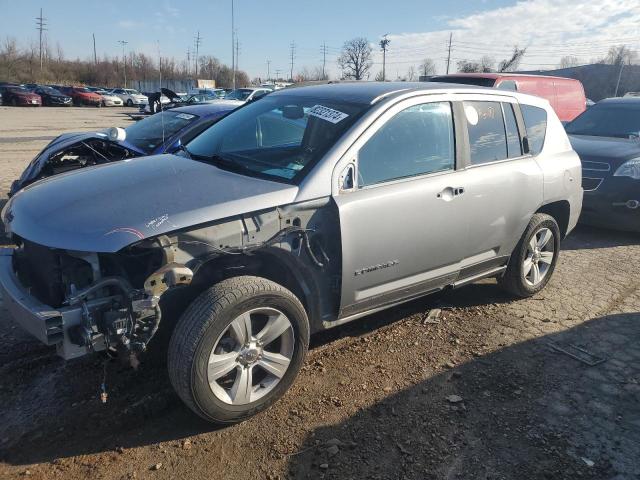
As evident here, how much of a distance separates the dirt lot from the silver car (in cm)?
30

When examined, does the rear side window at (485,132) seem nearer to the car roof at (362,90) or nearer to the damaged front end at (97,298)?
the car roof at (362,90)

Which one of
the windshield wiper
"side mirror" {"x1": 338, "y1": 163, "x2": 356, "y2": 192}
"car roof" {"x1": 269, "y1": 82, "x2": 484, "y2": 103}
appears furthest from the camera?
the windshield wiper

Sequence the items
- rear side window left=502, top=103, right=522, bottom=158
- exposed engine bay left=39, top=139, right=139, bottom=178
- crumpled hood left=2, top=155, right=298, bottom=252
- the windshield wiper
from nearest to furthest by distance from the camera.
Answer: crumpled hood left=2, top=155, right=298, bottom=252 → the windshield wiper → rear side window left=502, top=103, right=522, bottom=158 → exposed engine bay left=39, top=139, right=139, bottom=178

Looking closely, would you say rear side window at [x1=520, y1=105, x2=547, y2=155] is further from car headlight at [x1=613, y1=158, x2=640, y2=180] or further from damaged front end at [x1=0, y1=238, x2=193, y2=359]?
damaged front end at [x1=0, y1=238, x2=193, y2=359]

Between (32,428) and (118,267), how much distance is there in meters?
1.03

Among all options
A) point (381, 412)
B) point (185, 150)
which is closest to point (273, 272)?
point (381, 412)

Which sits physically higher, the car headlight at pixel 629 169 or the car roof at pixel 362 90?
the car roof at pixel 362 90

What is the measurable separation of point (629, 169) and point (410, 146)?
4.56m

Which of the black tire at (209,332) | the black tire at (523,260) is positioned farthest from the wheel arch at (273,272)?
the black tire at (523,260)

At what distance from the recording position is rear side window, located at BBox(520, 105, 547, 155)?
446 centimetres

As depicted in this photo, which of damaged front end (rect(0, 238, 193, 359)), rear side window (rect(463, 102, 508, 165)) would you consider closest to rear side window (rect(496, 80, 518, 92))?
rear side window (rect(463, 102, 508, 165))

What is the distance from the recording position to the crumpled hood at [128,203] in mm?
2547

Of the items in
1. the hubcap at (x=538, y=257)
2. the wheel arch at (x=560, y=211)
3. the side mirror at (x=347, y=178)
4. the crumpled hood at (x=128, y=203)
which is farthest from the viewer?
the wheel arch at (x=560, y=211)

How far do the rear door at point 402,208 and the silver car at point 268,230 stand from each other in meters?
0.01
